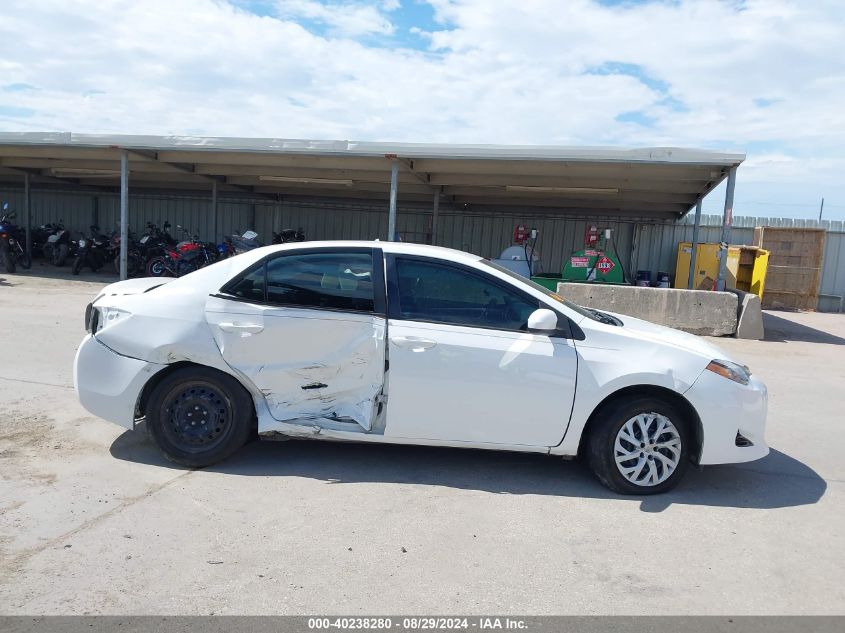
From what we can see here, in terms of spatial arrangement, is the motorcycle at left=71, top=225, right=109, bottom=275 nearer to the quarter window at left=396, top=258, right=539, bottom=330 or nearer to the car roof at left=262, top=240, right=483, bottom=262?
the car roof at left=262, top=240, right=483, bottom=262

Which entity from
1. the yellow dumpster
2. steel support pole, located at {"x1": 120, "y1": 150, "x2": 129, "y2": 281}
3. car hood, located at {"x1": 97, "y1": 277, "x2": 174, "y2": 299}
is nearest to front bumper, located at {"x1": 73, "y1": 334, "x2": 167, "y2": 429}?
car hood, located at {"x1": 97, "y1": 277, "x2": 174, "y2": 299}

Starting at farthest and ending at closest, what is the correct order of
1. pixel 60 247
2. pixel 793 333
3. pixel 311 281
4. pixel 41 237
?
pixel 41 237 → pixel 60 247 → pixel 793 333 → pixel 311 281

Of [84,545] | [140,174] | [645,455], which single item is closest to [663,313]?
[645,455]

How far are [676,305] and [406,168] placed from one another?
6.11 metres

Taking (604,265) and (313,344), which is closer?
(313,344)

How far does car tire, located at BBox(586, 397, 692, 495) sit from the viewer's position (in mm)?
4359

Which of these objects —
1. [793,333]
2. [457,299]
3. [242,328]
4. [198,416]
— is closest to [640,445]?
[457,299]

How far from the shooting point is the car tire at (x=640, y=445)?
436 cm

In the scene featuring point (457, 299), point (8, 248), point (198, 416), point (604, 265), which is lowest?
point (198, 416)

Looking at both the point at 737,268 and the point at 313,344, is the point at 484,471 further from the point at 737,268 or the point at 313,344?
the point at 737,268

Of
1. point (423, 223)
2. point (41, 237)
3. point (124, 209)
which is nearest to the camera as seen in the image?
point (124, 209)

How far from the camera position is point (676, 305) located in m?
12.1

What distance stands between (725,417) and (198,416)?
3.58 meters

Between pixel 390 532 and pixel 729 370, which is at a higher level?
pixel 729 370
